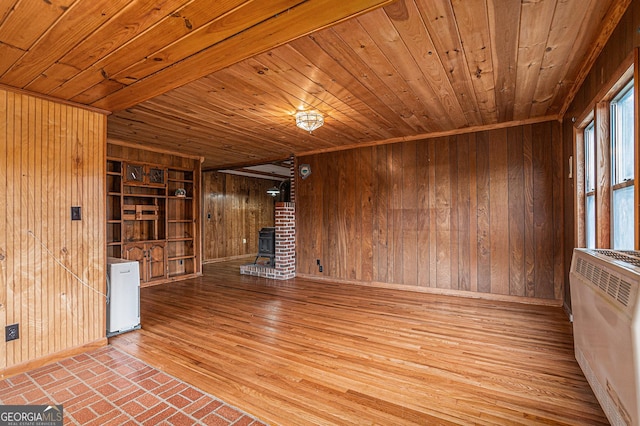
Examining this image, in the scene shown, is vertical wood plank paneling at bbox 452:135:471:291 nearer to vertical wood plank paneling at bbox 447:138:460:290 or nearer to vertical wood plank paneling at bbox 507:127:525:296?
vertical wood plank paneling at bbox 447:138:460:290

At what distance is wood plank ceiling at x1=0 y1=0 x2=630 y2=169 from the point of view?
1752 millimetres

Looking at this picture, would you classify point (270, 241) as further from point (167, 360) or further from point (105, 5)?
point (105, 5)

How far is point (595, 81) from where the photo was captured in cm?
255

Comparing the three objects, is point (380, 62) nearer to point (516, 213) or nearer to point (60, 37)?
point (60, 37)

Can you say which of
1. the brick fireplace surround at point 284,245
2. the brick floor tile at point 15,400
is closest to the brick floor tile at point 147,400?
the brick floor tile at point 15,400

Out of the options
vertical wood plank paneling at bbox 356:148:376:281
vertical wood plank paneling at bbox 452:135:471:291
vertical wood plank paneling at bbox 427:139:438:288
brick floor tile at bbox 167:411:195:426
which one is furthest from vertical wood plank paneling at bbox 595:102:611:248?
brick floor tile at bbox 167:411:195:426

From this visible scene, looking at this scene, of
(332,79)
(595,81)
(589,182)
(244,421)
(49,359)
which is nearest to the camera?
(244,421)

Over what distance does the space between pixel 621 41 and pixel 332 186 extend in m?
4.27

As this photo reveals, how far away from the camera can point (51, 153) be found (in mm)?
2730

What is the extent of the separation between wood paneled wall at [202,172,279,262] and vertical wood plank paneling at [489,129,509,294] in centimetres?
659

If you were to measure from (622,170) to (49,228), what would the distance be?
15.1ft

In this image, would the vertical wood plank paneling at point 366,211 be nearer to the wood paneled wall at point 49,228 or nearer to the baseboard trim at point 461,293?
the baseboard trim at point 461,293

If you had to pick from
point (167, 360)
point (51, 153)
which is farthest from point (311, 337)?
point (51, 153)

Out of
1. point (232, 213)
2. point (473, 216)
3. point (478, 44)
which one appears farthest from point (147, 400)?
point (232, 213)
